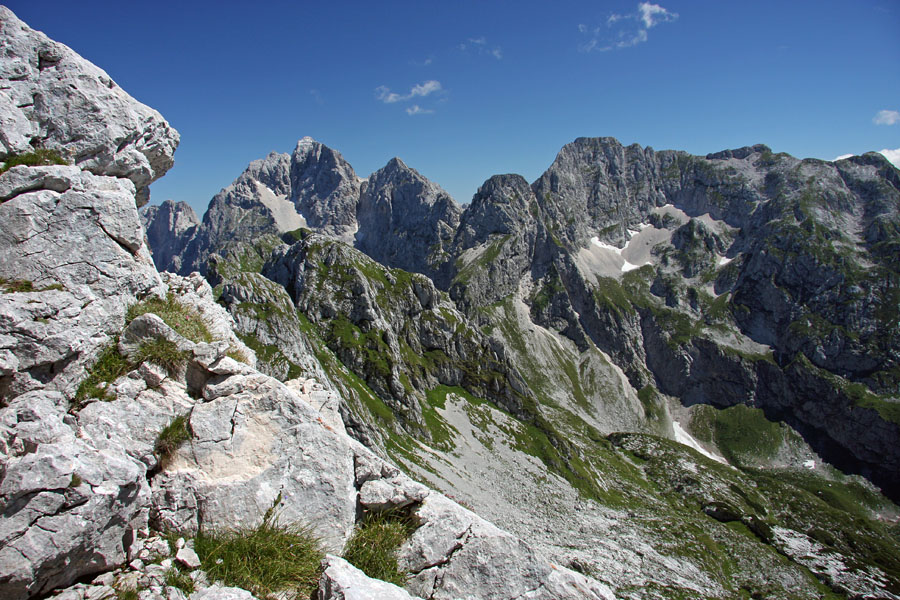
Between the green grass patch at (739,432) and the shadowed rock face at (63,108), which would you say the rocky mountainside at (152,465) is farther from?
the green grass patch at (739,432)

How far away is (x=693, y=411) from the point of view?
629ft

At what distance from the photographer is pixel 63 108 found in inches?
443

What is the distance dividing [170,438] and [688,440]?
8022 inches

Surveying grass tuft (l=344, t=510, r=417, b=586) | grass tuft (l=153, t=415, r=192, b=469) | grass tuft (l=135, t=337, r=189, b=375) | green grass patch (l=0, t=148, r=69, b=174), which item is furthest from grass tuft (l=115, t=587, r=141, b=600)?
green grass patch (l=0, t=148, r=69, b=174)

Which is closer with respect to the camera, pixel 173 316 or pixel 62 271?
pixel 62 271

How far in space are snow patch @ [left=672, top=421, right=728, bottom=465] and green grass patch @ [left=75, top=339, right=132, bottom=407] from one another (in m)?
192

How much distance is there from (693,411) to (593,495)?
12175 cm

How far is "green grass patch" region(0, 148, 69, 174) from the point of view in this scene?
9.48 metres

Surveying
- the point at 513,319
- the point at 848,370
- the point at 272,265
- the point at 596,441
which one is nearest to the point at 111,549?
the point at 272,265

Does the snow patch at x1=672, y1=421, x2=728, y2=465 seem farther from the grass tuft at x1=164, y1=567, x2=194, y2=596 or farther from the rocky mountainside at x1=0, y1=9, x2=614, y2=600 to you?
the grass tuft at x1=164, y1=567, x2=194, y2=596

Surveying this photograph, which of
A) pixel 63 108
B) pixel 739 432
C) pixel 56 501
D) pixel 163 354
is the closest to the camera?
pixel 56 501

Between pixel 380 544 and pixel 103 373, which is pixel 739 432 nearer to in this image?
pixel 380 544

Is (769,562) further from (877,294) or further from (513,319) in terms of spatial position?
(877,294)

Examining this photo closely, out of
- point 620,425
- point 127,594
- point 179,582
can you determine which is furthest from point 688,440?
point 127,594
